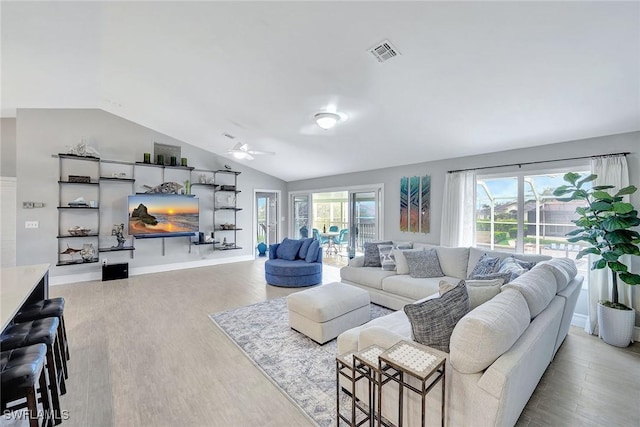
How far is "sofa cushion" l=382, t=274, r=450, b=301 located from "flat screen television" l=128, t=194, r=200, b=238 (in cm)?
481

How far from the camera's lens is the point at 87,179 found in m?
5.37

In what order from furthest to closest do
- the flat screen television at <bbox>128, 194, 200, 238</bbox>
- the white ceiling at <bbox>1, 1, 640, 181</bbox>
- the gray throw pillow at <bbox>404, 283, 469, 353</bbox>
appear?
the flat screen television at <bbox>128, 194, 200, 238</bbox>
the white ceiling at <bbox>1, 1, 640, 181</bbox>
the gray throw pillow at <bbox>404, 283, 469, 353</bbox>

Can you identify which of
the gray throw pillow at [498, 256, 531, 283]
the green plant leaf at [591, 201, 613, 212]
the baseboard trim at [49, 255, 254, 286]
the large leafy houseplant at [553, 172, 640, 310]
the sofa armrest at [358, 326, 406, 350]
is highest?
the green plant leaf at [591, 201, 613, 212]

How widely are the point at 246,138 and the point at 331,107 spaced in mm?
2444

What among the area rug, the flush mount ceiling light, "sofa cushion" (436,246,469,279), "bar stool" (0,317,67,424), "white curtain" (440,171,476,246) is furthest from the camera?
"white curtain" (440,171,476,246)

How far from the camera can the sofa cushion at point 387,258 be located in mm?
4238

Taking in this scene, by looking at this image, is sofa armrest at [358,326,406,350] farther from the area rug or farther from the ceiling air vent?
the ceiling air vent

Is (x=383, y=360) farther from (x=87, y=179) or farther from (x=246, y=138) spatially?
(x=87, y=179)

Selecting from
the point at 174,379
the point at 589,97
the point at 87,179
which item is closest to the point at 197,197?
the point at 87,179

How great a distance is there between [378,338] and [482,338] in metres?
0.65

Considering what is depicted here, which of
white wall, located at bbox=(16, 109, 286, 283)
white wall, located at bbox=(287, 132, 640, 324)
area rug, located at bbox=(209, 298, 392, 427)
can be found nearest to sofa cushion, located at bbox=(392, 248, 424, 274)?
area rug, located at bbox=(209, 298, 392, 427)

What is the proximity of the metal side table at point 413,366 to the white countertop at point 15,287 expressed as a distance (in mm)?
1972

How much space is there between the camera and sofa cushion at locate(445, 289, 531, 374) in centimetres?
139

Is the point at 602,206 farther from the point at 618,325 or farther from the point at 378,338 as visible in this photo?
the point at 378,338
